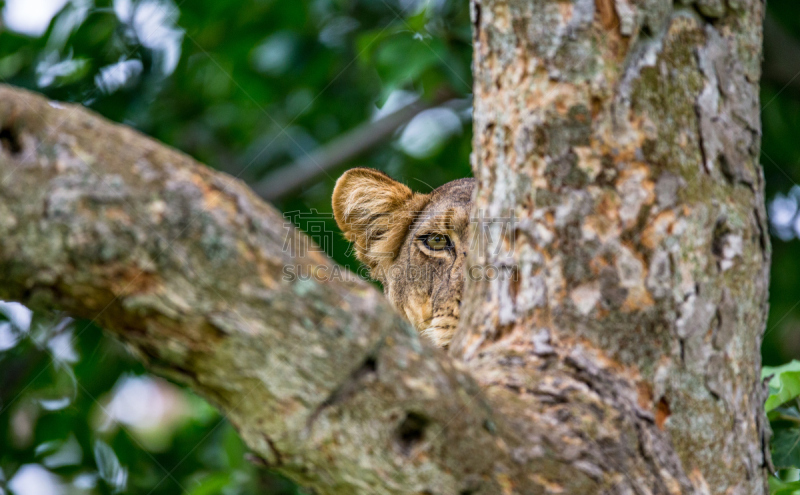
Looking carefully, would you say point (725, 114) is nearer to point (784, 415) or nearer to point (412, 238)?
point (784, 415)

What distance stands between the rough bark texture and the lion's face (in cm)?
216

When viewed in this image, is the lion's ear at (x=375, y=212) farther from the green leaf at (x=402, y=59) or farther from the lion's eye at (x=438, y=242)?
the green leaf at (x=402, y=59)

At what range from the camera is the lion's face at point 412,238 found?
4645mm

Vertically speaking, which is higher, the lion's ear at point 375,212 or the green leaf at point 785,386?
the green leaf at point 785,386

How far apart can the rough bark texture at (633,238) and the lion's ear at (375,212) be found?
10.0 feet

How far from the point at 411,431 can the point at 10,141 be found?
1.14 m

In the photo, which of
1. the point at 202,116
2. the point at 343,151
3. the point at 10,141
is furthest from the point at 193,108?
the point at 10,141

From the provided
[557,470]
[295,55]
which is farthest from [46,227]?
[295,55]

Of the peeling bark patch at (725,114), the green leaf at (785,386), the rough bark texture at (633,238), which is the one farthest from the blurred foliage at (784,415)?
the peeling bark patch at (725,114)

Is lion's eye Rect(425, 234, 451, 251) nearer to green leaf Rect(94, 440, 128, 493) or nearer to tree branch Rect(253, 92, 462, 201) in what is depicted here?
tree branch Rect(253, 92, 462, 201)

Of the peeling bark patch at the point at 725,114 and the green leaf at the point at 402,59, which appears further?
the green leaf at the point at 402,59

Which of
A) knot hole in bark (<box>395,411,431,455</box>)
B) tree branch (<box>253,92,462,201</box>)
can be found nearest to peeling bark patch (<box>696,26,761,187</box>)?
knot hole in bark (<box>395,411,431,455</box>)

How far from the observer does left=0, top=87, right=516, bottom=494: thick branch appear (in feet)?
5.36

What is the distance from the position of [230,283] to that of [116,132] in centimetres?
45
